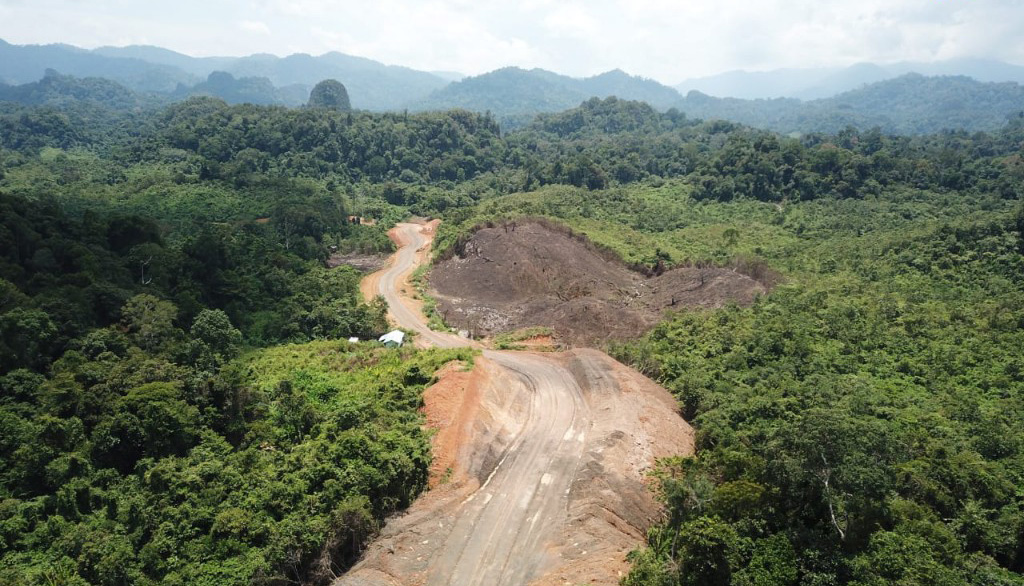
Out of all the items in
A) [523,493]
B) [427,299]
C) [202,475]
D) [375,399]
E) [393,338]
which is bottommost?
[427,299]

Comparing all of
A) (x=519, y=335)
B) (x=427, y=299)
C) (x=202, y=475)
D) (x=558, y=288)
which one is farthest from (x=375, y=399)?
(x=558, y=288)

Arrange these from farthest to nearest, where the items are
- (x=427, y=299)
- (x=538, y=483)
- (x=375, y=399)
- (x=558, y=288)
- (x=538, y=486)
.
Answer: (x=427, y=299) → (x=558, y=288) → (x=375, y=399) → (x=538, y=483) → (x=538, y=486)

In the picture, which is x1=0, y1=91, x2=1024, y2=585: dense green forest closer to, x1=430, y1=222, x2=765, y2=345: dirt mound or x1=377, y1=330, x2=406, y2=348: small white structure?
x1=377, y1=330, x2=406, y2=348: small white structure

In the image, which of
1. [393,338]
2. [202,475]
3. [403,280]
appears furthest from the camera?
[403,280]

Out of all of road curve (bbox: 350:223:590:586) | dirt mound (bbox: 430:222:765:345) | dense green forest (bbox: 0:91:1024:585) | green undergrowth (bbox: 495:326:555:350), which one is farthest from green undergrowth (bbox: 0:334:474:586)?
dirt mound (bbox: 430:222:765:345)

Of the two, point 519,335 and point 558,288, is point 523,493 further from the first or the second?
point 558,288

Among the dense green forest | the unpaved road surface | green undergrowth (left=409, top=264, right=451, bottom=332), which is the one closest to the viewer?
the dense green forest
